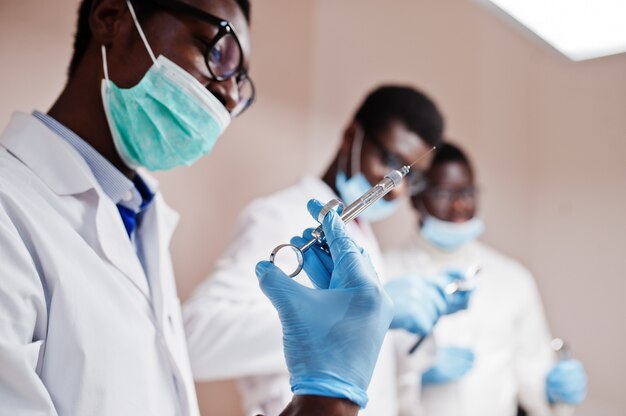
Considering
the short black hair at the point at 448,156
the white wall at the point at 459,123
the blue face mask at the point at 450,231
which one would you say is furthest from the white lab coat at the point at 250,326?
the short black hair at the point at 448,156

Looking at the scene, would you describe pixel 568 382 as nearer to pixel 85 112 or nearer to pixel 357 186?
pixel 357 186

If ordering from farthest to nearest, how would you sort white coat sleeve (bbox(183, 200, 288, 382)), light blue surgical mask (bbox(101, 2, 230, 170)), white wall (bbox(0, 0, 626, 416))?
white wall (bbox(0, 0, 626, 416)) < white coat sleeve (bbox(183, 200, 288, 382)) < light blue surgical mask (bbox(101, 2, 230, 170))

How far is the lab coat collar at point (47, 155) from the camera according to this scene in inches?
27.7

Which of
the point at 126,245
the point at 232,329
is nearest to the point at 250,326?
the point at 232,329

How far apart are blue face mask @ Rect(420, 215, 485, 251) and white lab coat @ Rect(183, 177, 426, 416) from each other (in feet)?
1.79

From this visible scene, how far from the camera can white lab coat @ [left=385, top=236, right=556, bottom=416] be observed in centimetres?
147

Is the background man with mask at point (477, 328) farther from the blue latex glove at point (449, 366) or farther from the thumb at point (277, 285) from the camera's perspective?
the thumb at point (277, 285)

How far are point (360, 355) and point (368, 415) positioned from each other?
0.58 meters

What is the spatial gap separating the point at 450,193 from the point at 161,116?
1115mm

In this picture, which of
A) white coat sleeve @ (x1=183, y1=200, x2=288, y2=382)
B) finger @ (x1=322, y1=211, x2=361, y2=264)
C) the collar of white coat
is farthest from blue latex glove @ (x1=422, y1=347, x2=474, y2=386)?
the collar of white coat

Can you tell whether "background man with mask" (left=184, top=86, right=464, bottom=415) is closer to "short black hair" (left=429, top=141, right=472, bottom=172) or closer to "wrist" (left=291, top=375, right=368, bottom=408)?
"short black hair" (left=429, top=141, right=472, bottom=172)

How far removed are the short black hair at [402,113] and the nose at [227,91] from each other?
2.10 feet

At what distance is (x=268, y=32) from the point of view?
57.8 inches

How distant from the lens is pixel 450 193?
1659 mm
